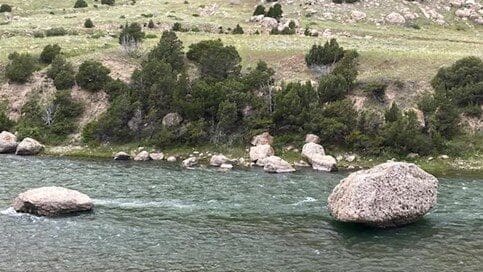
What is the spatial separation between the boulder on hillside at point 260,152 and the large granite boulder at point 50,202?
83.4 ft

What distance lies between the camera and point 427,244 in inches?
1519

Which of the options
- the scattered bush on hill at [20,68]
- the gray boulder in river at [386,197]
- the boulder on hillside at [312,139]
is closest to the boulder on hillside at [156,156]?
the boulder on hillside at [312,139]

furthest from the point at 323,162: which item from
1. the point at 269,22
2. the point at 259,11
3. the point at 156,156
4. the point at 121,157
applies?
the point at 259,11

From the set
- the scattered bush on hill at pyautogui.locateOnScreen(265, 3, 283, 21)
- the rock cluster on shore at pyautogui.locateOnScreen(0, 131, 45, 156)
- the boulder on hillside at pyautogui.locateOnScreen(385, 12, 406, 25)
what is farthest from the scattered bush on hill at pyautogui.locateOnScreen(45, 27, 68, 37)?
the boulder on hillside at pyautogui.locateOnScreen(385, 12, 406, 25)

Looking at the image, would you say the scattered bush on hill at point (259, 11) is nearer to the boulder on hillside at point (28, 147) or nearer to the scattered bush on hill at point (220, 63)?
the scattered bush on hill at point (220, 63)

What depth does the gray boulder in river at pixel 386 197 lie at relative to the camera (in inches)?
1601

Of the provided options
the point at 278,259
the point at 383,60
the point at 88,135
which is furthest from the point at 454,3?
the point at 278,259

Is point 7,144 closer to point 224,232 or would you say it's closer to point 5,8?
point 224,232

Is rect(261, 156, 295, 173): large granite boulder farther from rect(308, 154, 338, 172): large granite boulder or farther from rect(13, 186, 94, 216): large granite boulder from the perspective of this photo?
rect(13, 186, 94, 216): large granite boulder

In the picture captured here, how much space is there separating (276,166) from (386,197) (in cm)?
2258

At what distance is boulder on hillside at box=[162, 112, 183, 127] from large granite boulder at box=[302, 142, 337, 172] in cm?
1728

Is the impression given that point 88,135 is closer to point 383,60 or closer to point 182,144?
point 182,144

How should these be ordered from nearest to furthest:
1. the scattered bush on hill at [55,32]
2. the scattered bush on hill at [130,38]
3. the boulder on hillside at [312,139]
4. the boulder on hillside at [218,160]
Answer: the boulder on hillside at [218,160] → the boulder on hillside at [312,139] → the scattered bush on hill at [130,38] → the scattered bush on hill at [55,32]

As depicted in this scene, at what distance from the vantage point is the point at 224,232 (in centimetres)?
4081
